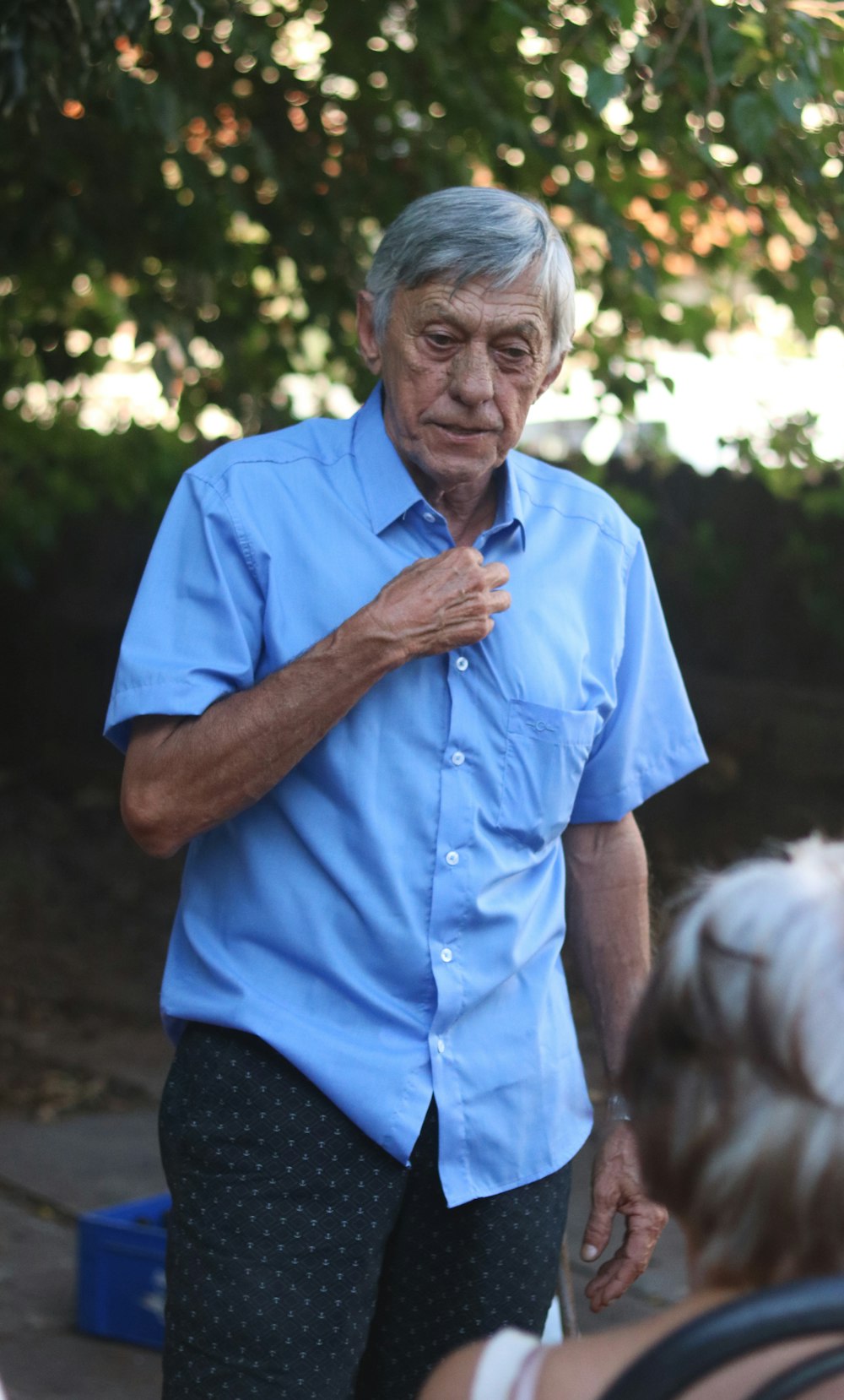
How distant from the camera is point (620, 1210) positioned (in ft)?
7.55

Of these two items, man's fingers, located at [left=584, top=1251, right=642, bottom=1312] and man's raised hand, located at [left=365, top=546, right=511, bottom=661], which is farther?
man's fingers, located at [left=584, top=1251, right=642, bottom=1312]

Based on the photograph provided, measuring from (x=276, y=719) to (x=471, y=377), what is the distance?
0.51 m

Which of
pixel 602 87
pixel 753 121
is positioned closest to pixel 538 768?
pixel 602 87

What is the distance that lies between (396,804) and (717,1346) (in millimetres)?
1044

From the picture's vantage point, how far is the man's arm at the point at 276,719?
197 cm

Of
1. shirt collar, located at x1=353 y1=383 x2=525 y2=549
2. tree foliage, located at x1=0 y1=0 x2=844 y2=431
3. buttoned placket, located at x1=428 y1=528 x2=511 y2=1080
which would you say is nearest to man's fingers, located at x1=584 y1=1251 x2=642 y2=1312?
buttoned placket, located at x1=428 y1=528 x2=511 y2=1080

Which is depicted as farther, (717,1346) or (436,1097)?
(436,1097)

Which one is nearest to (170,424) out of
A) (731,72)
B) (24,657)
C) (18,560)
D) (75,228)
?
(18,560)

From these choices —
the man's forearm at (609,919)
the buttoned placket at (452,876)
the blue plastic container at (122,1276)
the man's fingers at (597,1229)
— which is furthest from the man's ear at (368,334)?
the blue plastic container at (122,1276)

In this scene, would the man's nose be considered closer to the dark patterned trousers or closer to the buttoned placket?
the buttoned placket

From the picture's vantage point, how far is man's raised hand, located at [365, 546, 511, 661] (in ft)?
6.57

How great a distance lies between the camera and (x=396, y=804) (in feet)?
6.81

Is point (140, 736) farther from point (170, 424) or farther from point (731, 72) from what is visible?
point (170, 424)

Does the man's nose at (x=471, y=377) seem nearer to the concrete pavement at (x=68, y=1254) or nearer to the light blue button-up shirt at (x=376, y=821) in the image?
the light blue button-up shirt at (x=376, y=821)
